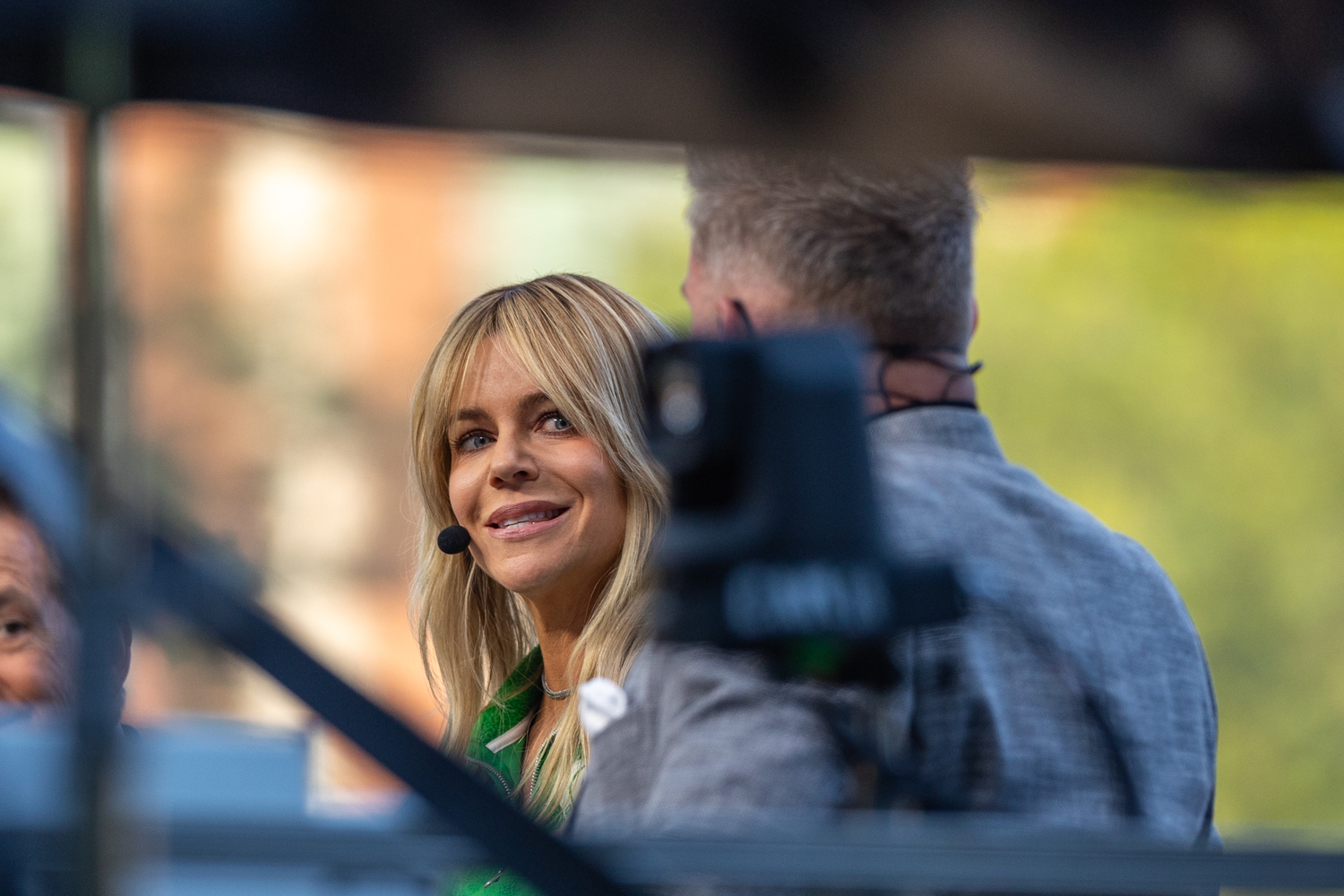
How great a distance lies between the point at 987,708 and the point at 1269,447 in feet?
35.4

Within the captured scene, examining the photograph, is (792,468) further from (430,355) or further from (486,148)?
(430,355)

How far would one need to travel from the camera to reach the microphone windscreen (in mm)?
2047

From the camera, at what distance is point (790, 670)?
0.92 m

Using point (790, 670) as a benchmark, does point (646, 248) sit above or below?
above

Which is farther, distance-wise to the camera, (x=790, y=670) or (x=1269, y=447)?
(x=1269, y=447)

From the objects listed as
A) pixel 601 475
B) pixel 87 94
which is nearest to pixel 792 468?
pixel 87 94

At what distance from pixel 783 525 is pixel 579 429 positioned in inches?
42.2

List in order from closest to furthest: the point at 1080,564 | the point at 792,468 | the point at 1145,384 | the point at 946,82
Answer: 1. the point at 792,468
2. the point at 946,82
3. the point at 1080,564
4. the point at 1145,384

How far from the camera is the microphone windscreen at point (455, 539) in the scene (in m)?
2.05

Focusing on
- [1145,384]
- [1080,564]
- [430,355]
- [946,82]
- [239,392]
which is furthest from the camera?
[239,392]

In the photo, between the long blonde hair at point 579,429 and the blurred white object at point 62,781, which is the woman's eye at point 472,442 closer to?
the long blonde hair at point 579,429

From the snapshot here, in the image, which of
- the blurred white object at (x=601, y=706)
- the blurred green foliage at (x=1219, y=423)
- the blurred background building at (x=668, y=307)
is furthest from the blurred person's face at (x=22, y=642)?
the blurred green foliage at (x=1219, y=423)

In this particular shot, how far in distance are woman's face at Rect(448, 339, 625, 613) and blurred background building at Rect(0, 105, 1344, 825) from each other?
21.6 ft

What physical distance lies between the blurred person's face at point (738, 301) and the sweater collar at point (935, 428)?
12 centimetres
